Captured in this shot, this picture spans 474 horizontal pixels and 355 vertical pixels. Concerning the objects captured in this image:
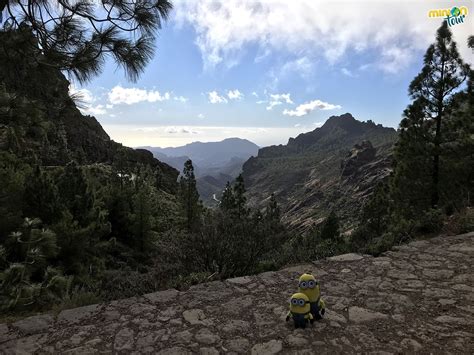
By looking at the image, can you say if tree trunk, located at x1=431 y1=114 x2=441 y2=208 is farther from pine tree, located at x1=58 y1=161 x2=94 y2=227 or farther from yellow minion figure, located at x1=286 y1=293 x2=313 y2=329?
pine tree, located at x1=58 y1=161 x2=94 y2=227

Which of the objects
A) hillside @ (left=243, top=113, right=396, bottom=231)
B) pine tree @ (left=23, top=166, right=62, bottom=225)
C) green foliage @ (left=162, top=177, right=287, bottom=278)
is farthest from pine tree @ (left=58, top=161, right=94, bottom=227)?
hillside @ (left=243, top=113, right=396, bottom=231)

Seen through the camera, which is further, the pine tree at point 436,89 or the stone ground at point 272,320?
the pine tree at point 436,89

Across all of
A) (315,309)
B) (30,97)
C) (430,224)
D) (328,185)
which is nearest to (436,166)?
(430,224)

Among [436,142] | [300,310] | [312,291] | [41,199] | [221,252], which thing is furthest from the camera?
[436,142]

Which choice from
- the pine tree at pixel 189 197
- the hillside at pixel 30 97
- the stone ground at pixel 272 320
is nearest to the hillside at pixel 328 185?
the pine tree at pixel 189 197

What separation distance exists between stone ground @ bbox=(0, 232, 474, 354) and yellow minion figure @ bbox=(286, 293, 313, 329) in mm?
83

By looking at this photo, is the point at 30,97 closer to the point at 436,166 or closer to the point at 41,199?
the point at 41,199

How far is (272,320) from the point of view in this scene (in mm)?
3455

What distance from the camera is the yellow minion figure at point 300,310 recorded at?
320 centimetres

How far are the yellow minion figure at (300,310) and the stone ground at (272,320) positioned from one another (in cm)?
8

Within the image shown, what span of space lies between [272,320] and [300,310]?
1.30ft

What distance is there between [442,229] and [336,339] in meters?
4.50

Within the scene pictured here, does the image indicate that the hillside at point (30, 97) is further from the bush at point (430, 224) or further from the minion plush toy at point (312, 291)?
the bush at point (430, 224)

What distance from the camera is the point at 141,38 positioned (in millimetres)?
4211
